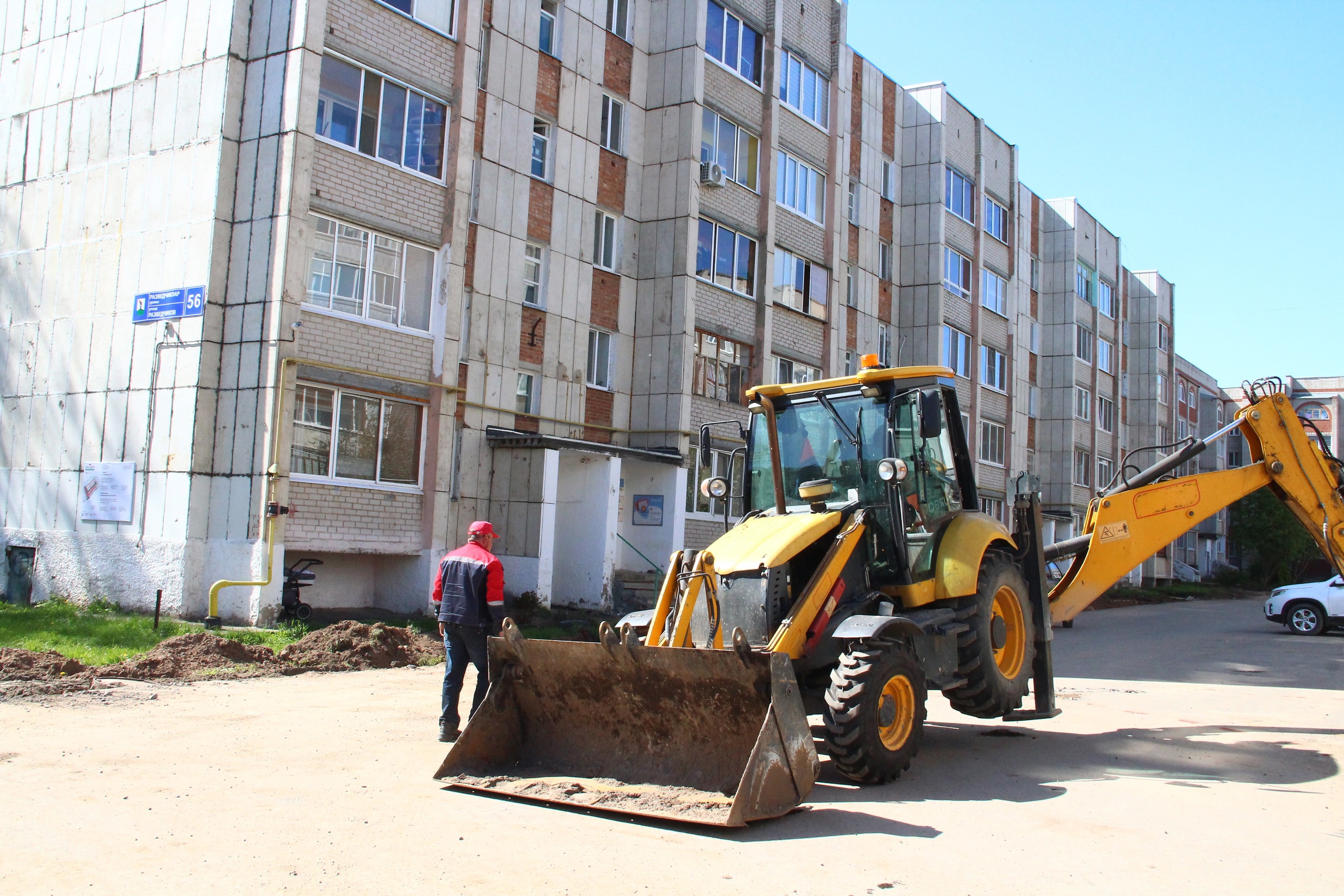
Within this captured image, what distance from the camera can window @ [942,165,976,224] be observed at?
36.1 meters

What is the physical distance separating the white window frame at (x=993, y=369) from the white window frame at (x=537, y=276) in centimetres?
2006

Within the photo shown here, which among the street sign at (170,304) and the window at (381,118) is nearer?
the street sign at (170,304)

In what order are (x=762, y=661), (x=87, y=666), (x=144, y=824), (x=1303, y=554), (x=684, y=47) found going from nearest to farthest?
(x=144, y=824), (x=762, y=661), (x=87, y=666), (x=684, y=47), (x=1303, y=554)

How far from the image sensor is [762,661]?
643cm

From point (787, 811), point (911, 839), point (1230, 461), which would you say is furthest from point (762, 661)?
point (1230, 461)

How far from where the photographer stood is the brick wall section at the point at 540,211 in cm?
2194

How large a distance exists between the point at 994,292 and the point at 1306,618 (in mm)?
18398

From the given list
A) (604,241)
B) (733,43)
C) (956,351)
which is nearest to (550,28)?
(604,241)

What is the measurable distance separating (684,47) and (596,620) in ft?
42.1

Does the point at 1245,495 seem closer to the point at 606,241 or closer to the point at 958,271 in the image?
the point at 606,241

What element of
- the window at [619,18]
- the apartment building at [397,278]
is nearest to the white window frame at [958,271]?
the apartment building at [397,278]

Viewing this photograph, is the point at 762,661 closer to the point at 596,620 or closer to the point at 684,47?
the point at 596,620

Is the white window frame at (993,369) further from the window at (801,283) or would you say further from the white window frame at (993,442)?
the window at (801,283)

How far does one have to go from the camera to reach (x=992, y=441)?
3953cm
